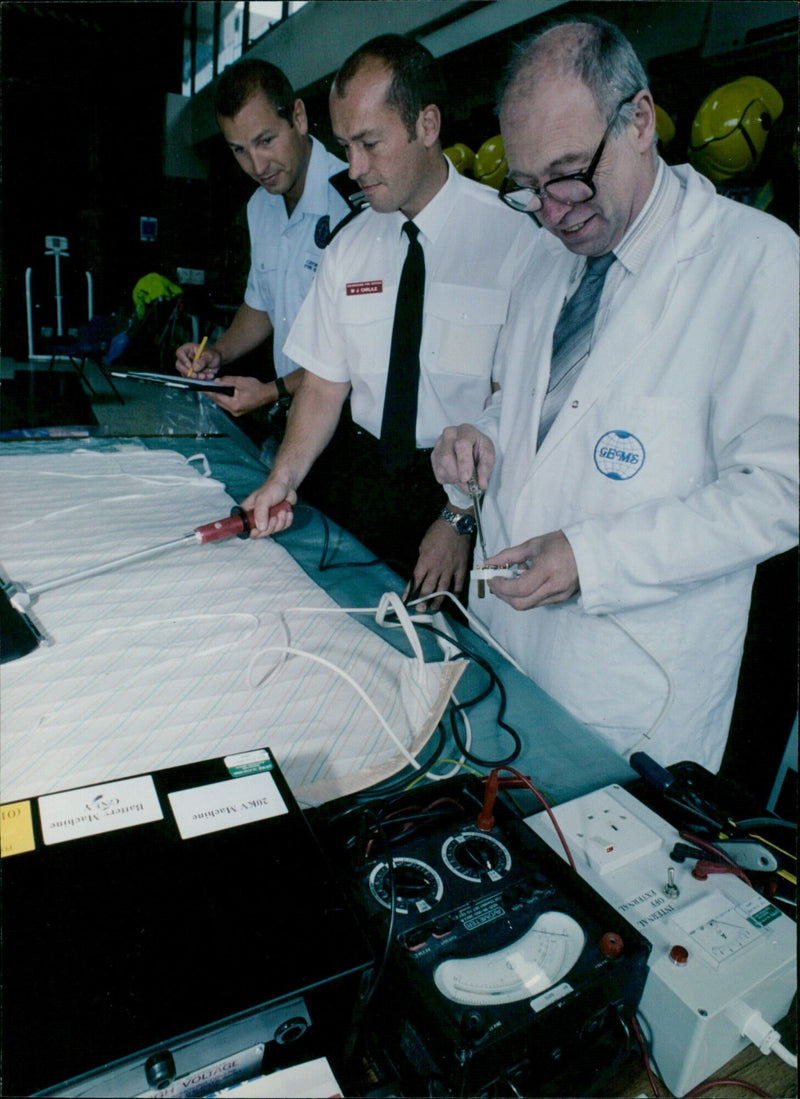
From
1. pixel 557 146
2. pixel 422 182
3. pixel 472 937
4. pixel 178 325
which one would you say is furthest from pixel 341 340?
pixel 178 325

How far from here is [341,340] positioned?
61.4 inches

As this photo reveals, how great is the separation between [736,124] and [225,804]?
2297mm

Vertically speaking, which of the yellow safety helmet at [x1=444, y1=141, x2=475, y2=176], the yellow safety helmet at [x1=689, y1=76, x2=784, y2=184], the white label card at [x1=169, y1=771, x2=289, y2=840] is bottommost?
the white label card at [x1=169, y1=771, x2=289, y2=840]

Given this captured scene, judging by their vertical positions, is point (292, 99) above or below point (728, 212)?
above

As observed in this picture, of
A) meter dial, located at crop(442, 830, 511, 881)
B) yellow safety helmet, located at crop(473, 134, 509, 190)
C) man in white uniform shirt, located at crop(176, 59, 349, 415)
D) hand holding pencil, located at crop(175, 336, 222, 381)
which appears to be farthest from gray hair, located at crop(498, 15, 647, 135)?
yellow safety helmet, located at crop(473, 134, 509, 190)

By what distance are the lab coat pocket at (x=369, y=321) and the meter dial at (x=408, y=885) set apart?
1170 millimetres

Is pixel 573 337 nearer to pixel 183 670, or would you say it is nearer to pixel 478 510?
pixel 478 510

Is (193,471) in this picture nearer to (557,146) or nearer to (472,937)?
(557,146)

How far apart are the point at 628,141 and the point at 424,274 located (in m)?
0.65

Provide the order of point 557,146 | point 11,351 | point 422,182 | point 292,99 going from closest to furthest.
→ point 557,146, point 422,182, point 292,99, point 11,351

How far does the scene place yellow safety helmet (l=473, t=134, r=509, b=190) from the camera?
2.92 meters

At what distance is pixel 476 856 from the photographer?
23.3 inches

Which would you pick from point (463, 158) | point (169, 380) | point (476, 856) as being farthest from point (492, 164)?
point (476, 856)

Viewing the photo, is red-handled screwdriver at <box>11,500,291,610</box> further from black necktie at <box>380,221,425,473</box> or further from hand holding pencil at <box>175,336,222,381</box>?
hand holding pencil at <box>175,336,222,381</box>
